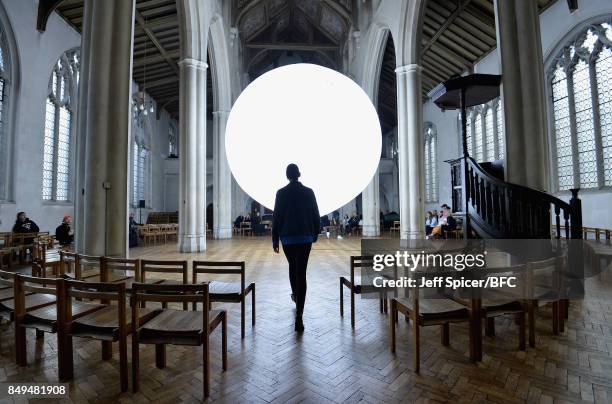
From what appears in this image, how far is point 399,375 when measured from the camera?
6.40 ft

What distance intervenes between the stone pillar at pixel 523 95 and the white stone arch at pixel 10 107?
35.5 feet

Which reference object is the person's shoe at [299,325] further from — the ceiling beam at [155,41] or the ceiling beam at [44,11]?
the ceiling beam at [155,41]

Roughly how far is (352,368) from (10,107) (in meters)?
10.7

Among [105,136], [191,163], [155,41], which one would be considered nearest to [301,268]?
[105,136]

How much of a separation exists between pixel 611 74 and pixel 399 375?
33.7ft

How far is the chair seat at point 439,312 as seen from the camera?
2.11 meters

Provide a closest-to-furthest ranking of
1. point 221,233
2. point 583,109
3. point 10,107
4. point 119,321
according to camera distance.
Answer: point 119,321, point 10,107, point 583,109, point 221,233

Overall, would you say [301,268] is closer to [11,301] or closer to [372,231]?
[11,301]

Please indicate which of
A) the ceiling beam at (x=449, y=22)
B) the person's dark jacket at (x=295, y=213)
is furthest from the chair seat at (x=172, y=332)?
the ceiling beam at (x=449, y=22)

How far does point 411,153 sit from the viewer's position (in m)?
8.85

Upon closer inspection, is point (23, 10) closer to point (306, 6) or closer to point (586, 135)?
point (306, 6)

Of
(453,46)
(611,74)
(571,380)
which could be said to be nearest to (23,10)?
(571,380)

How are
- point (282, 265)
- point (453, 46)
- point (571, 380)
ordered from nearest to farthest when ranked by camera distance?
point (571, 380) < point (282, 265) < point (453, 46)

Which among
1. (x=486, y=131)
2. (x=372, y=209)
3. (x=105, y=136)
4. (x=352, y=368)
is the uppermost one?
(x=486, y=131)
